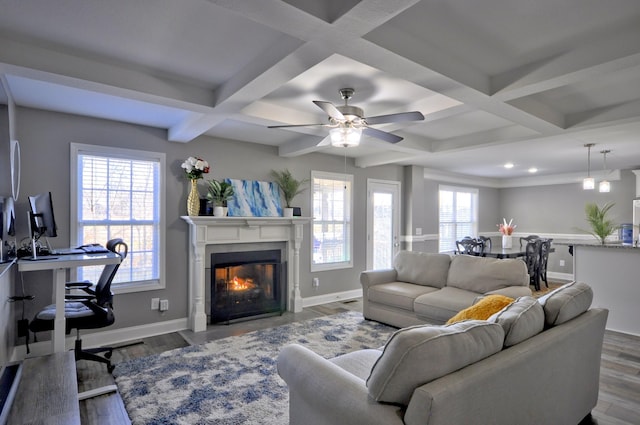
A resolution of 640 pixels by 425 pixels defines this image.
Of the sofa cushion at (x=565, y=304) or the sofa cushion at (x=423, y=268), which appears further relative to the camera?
the sofa cushion at (x=423, y=268)

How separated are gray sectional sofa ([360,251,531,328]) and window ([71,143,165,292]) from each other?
8.85ft

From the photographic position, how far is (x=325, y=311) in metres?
5.16

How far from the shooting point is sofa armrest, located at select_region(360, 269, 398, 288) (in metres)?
4.62

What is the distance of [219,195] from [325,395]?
342 centimetres

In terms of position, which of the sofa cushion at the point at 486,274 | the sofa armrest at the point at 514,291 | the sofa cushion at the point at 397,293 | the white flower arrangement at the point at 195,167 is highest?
the white flower arrangement at the point at 195,167

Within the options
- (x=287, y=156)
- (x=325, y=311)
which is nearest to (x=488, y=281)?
(x=325, y=311)

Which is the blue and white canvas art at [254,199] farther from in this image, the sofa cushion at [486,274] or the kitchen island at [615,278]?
the kitchen island at [615,278]

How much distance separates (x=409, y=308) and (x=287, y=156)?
107 inches

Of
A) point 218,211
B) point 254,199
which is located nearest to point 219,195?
point 218,211

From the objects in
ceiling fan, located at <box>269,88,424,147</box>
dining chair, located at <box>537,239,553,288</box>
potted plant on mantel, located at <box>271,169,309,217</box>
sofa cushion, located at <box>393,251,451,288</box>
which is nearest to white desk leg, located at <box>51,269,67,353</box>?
ceiling fan, located at <box>269,88,424,147</box>

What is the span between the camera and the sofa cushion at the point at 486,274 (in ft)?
12.6

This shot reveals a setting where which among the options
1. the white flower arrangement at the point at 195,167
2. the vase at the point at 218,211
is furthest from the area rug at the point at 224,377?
the white flower arrangement at the point at 195,167

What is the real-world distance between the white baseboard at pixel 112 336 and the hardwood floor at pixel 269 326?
0.45ft

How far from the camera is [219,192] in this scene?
4504 mm
